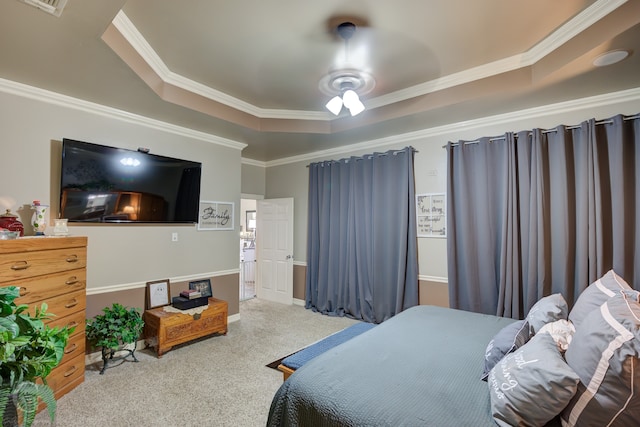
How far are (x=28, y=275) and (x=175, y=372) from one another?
1.49 metres

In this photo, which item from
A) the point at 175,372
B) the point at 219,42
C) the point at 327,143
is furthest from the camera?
the point at 327,143

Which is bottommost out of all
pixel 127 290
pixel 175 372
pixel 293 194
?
pixel 175 372

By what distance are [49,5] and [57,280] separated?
1990mm

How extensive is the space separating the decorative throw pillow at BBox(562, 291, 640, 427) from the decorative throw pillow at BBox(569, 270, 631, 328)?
21.0 inches

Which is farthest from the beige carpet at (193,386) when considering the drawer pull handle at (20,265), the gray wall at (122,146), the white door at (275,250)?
the white door at (275,250)

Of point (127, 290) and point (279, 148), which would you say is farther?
point (279, 148)

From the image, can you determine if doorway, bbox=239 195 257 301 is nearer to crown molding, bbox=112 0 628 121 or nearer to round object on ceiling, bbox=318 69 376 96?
crown molding, bbox=112 0 628 121

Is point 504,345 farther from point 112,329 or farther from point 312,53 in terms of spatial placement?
point 112,329

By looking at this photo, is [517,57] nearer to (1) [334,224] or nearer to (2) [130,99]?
(1) [334,224]

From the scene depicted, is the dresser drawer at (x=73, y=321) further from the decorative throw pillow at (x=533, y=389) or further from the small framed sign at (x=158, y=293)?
the decorative throw pillow at (x=533, y=389)

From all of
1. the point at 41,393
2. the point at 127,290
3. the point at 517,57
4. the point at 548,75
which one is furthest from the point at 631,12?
the point at 127,290

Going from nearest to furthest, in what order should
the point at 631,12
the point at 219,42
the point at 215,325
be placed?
the point at 631,12 → the point at 219,42 → the point at 215,325

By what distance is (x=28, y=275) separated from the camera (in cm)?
239

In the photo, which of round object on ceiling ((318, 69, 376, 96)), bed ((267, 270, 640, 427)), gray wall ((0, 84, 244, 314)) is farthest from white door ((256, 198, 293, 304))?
bed ((267, 270, 640, 427))
